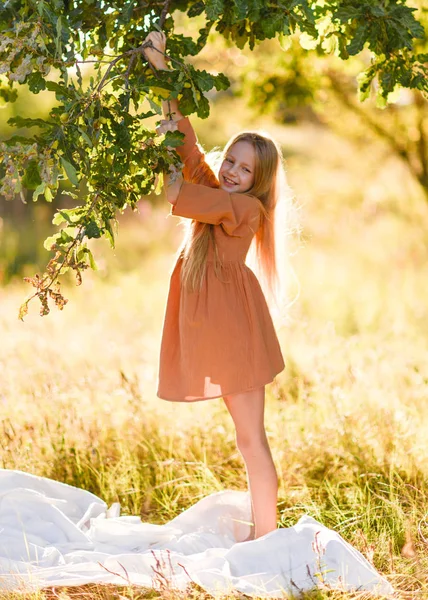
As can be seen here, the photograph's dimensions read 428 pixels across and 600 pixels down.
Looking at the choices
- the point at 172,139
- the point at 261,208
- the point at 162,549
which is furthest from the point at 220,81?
the point at 162,549

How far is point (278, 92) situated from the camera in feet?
17.7

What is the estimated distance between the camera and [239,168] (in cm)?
332

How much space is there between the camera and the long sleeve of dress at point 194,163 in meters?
3.29

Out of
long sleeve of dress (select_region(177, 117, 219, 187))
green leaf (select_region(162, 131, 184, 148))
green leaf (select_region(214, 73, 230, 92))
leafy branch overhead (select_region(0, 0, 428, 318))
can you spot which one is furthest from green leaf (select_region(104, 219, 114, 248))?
long sleeve of dress (select_region(177, 117, 219, 187))

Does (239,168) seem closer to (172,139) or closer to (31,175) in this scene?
(172,139)

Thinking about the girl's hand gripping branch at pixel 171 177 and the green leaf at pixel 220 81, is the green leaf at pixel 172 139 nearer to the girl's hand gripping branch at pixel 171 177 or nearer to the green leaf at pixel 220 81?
the girl's hand gripping branch at pixel 171 177

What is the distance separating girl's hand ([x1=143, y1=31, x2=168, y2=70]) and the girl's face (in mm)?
610

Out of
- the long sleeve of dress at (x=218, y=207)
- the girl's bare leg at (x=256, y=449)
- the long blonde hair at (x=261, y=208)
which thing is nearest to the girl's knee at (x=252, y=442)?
the girl's bare leg at (x=256, y=449)

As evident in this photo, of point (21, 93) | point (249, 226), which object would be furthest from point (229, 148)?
point (21, 93)

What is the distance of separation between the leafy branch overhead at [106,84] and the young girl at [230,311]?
39 cm

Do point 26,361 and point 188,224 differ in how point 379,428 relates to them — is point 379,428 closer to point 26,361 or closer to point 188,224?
point 188,224

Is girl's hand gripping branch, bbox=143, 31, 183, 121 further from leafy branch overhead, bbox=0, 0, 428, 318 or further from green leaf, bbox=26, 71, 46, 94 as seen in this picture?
green leaf, bbox=26, 71, 46, 94

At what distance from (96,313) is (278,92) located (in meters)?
4.15

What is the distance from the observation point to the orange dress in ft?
10.4
